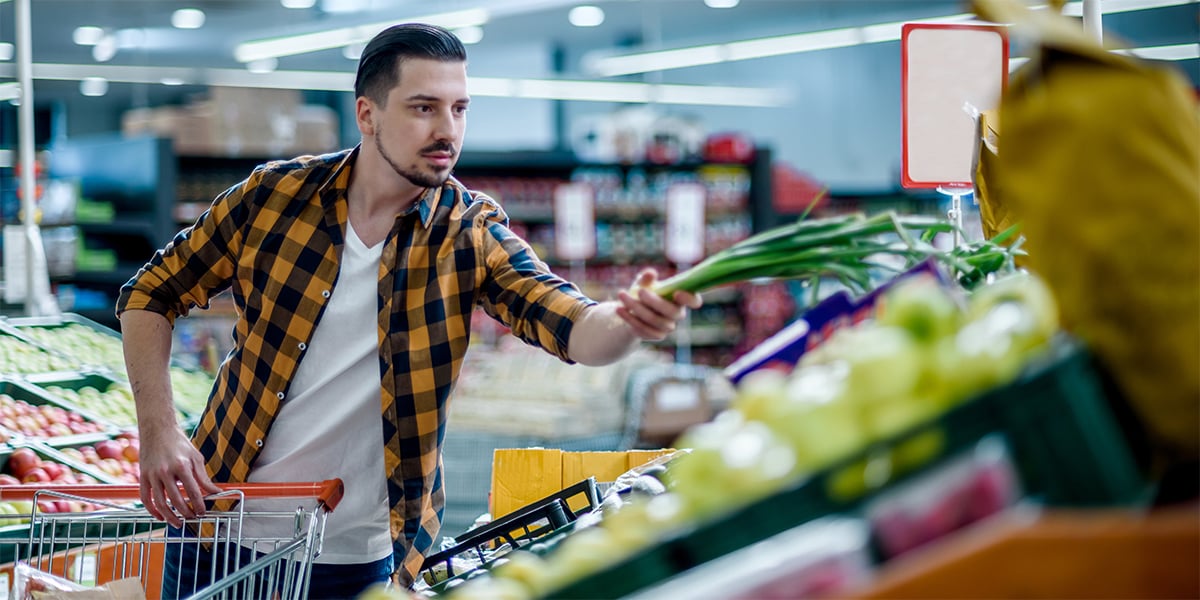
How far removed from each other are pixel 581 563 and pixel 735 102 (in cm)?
1540

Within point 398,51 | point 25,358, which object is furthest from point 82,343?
point 398,51

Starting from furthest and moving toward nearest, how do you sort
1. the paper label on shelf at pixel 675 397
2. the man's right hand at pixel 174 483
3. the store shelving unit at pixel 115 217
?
the store shelving unit at pixel 115 217, the paper label on shelf at pixel 675 397, the man's right hand at pixel 174 483

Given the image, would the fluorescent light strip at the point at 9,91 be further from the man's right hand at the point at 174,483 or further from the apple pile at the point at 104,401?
the man's right hand at the point at 174,483

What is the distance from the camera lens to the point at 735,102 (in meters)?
16.0

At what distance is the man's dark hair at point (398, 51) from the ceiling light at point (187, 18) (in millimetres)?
12042

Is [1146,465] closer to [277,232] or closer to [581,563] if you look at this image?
[581,563]

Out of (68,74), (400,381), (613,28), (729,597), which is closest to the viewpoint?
(729,597)

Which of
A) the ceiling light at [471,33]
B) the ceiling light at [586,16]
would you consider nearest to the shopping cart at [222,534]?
the ceiling light at [586,16]

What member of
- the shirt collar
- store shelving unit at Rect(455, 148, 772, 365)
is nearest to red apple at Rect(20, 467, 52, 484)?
the shirt collar

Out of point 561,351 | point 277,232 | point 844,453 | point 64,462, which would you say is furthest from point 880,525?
point 64,462

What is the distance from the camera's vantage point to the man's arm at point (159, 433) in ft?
6.43

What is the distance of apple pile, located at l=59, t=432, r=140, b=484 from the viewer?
3.36m

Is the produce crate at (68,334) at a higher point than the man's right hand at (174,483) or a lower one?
higher

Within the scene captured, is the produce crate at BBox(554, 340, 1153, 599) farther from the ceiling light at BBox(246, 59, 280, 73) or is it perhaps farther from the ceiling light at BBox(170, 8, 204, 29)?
the ceiling light at BBox(246, 59, 280, 73)
